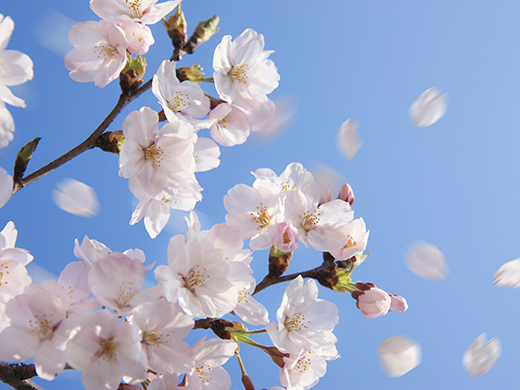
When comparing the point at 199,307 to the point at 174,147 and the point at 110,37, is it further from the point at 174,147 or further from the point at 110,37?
the point at 110,37

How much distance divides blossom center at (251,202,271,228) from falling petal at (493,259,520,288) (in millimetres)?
829

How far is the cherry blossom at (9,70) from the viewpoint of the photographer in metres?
0.93

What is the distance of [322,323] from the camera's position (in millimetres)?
1094

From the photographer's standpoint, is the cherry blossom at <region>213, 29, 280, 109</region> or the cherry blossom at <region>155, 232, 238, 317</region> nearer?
the cherry blossom at <region>155, 232, 238, 317</region>

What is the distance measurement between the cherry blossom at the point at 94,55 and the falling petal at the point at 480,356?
1243 mm

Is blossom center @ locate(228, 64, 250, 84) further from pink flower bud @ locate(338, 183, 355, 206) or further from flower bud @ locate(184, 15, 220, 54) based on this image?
pink flower bud @ locate(338, 183, 355, 206)

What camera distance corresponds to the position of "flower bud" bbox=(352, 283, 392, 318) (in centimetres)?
112

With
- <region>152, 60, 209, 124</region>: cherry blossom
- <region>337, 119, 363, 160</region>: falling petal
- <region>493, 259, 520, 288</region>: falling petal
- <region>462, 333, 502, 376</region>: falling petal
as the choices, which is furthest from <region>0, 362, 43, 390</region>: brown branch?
<region>493, 259, 520, 288</region>: falling petal

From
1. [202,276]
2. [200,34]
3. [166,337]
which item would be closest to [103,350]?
[166,337]

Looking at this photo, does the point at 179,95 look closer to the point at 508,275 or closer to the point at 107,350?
the point at 107,350

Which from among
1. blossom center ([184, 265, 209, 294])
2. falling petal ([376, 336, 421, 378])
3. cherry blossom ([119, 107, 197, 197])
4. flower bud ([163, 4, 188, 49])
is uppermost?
flower bud ([163, 4, 188, 49])

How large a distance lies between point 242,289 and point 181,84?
20.2 inches

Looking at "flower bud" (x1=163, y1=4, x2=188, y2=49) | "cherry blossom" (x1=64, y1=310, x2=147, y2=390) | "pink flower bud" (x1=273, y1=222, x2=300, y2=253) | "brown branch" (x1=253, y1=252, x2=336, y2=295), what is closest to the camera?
"cherry blossom" (x1=64, y1=310, x2=147, y2=390)

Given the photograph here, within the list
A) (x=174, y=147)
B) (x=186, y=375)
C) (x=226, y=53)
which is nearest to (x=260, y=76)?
(x=226, y=53)
